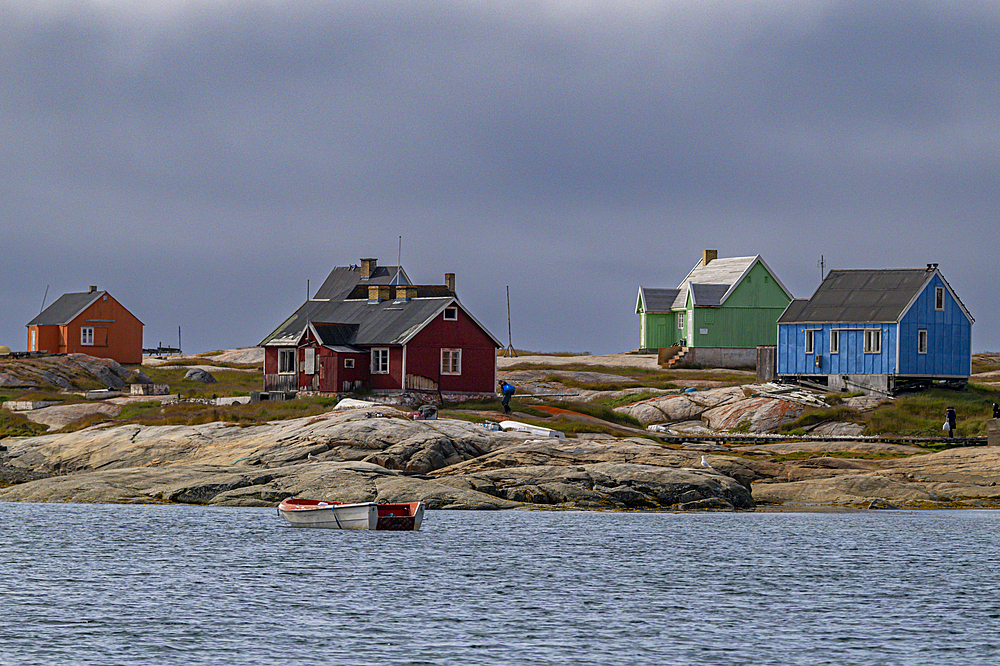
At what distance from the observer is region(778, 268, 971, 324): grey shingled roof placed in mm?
66875

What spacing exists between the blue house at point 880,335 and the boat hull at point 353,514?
33481 millimetres

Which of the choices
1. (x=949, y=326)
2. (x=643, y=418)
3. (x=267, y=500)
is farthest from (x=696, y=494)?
(x=949, y=326)

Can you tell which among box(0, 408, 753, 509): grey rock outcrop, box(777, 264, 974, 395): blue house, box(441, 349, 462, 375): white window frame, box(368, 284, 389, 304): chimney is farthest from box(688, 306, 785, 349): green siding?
box(0, 408, 753, 509): grey rock outcrop

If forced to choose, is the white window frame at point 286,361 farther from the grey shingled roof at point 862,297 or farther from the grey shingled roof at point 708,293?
the grey shingled roof at point 708,293

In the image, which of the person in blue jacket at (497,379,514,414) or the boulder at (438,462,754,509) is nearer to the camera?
the boulder at (438,462,754,509)

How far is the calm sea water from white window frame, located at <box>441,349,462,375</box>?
777 inches

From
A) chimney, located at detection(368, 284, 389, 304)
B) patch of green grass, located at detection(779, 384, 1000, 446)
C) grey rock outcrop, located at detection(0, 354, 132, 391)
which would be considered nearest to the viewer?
patch of green grass, located at detection(779, 384, 1000, 446)

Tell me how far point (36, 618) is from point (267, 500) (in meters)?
19.0

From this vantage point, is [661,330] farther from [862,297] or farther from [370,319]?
[370,319]

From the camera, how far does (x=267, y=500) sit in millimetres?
45500

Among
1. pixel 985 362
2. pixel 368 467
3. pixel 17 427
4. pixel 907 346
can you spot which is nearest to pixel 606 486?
pixel 368 467

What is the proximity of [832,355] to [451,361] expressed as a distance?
69.4 ft

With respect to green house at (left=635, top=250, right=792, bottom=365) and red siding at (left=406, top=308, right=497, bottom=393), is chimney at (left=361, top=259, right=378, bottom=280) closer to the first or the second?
green house at (left=635, top=250, right=792, bottom=365)

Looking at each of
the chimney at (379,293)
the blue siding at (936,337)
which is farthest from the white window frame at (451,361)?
the blue siding at (936,337)
